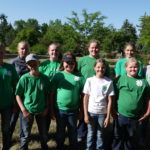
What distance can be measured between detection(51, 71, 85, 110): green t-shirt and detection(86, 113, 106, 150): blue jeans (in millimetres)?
361

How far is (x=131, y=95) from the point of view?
3.75 metres

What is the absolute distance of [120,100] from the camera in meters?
3.85

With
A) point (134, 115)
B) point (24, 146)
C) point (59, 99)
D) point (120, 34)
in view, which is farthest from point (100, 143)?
point (120, 34)

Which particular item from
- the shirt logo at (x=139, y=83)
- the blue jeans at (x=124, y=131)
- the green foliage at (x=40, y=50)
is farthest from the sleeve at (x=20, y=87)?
the green foliage at (x=40, y=50)

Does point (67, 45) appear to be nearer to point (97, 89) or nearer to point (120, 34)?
point (120, 34)

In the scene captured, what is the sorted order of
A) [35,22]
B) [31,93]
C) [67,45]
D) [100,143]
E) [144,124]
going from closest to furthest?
[31,93]
[100,143]
[144,124]
[67,45]
[35,22]

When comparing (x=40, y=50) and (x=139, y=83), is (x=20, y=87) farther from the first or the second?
(x=40, y=50)

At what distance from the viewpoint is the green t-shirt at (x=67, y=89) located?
12.6 ft

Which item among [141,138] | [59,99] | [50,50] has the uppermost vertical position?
[50,50]

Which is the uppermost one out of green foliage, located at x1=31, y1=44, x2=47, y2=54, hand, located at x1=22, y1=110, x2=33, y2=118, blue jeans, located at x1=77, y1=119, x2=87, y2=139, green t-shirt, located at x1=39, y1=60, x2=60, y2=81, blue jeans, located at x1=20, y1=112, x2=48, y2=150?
green foliage, located at x1=31, y1=44, x2=47, y2=54

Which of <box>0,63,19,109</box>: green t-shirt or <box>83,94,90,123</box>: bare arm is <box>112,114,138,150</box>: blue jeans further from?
<box>0,63,19,109</box>: green t-shirt

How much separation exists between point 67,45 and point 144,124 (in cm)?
2615

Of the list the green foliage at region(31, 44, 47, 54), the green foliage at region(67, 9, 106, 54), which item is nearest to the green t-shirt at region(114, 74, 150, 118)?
the green foliage at region(67, 9, 106, 54)

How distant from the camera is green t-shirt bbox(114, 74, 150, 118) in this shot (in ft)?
12.3
